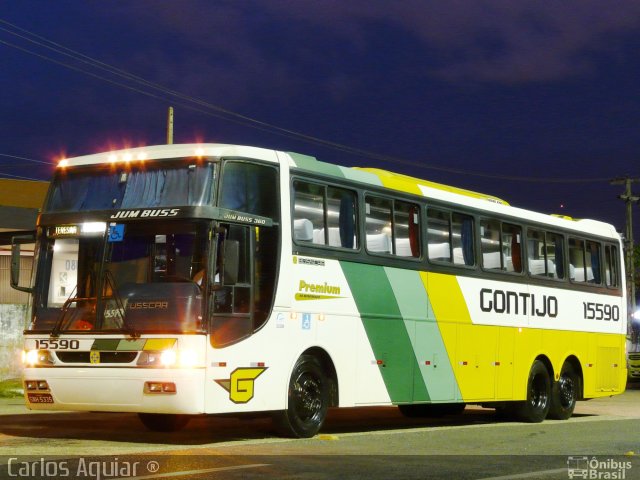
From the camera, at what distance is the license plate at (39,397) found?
1350cm

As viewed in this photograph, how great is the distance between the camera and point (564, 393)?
21.1 metres

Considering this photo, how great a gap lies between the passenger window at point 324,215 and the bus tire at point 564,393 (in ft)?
23.2

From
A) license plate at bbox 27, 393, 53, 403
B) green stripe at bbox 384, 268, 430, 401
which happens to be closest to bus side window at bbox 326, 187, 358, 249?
green stripe at bbox 384, 268, 430, 401

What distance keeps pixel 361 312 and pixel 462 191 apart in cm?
439

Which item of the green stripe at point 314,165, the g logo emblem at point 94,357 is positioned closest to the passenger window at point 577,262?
the green stripe at point 314,165

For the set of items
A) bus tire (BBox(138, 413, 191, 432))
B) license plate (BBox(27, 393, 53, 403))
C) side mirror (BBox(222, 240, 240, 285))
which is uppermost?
side mirror (BBox(222, 240, 240, 285))

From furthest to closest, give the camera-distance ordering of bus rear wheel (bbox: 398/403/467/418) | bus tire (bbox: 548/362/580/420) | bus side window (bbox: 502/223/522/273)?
bus tire (bbox: 548/362/580/420), bus rear wheel (bbox: 398/403/467/418), bus side window (bbox: 502/223/522/273)

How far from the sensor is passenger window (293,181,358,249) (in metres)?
14.4

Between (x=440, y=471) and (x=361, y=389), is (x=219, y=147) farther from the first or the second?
(x=440, y=471)

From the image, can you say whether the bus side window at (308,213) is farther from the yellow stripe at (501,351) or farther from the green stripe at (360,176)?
the yellow stripe at (501,351)

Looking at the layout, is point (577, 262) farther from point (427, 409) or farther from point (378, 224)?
point (378, 224)

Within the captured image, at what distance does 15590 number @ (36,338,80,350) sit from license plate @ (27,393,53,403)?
551mm

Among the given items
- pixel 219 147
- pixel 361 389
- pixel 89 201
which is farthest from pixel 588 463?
pixel 89 201

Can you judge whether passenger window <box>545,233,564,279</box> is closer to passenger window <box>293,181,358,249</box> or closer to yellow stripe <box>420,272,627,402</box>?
yellow stripe <box>420,272,627,402</box>
